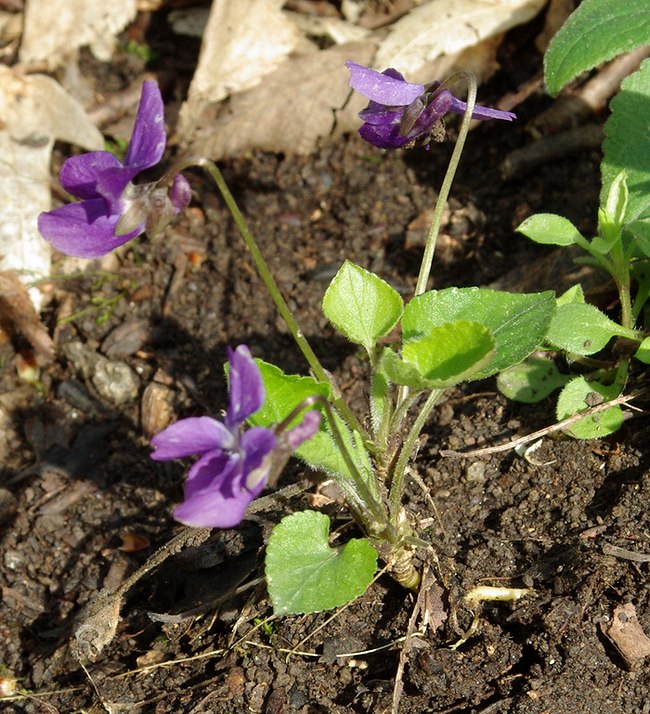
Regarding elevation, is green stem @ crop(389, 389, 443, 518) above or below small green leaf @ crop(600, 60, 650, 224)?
below

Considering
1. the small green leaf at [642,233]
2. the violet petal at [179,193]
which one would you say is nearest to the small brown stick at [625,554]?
the small green leaf at [642,233]

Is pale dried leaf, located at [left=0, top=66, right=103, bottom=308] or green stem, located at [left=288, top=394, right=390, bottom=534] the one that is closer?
green stem, located at [left=288, top=394, right=390, bottom=534]

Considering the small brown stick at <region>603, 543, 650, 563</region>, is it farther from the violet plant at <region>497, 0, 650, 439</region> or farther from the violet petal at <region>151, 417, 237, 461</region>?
the violet petal at <region>151, 417, 237, 461</region>

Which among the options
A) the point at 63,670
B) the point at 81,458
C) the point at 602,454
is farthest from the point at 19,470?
the point at 602,454

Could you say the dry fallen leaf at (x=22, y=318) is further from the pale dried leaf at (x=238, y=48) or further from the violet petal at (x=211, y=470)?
the violet petal at (x=211, y=470)

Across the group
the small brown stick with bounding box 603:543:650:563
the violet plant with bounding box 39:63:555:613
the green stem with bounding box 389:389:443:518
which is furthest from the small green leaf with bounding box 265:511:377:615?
the small brown stick with bounding box 603:543:650:563

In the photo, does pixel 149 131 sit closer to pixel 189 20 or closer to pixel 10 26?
pixel 189 20

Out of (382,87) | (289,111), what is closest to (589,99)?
(289,111)
